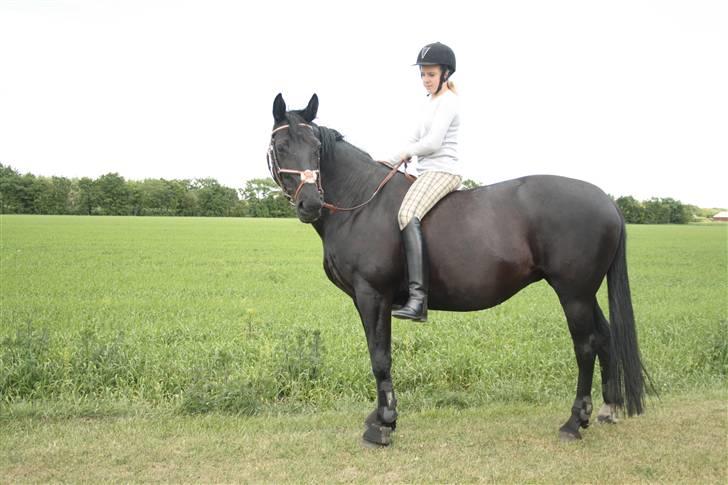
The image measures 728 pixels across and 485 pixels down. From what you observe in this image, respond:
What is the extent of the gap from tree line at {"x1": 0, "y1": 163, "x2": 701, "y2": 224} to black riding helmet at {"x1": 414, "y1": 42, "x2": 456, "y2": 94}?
246ft

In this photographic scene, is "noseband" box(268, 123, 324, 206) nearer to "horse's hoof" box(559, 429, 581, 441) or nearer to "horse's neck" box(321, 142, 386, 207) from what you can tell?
"horse's neck" box(321, 142, 386, 207)

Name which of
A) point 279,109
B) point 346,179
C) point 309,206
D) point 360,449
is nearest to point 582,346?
point 360,449

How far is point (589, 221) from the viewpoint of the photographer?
527 cm

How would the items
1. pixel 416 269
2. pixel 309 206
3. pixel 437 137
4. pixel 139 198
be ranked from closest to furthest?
pixel 309 206 < pixel 416 269 < pixel 437 137 < pixel 139 198

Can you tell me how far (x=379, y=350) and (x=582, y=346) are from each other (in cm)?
188

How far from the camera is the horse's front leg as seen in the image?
526cm

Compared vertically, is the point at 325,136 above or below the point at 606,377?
above

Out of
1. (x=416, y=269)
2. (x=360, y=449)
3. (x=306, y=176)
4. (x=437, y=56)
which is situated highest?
(x=437, y=56)

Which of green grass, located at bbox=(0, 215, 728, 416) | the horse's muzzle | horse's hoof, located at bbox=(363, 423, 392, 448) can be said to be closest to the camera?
the horse's muzzle

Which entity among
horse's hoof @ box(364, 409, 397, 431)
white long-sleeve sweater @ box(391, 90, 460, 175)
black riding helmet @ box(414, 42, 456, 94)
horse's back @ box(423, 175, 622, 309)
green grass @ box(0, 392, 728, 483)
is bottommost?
green grass @ box(0, 392, 728, 483)

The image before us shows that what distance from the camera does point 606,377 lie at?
584cm

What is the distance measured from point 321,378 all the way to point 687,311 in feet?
32.4

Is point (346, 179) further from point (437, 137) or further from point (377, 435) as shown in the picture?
point (377, 435)

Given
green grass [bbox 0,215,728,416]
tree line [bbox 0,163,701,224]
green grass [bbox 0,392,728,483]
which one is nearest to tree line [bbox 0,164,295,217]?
tree line [bbox 0,163,701,224]
